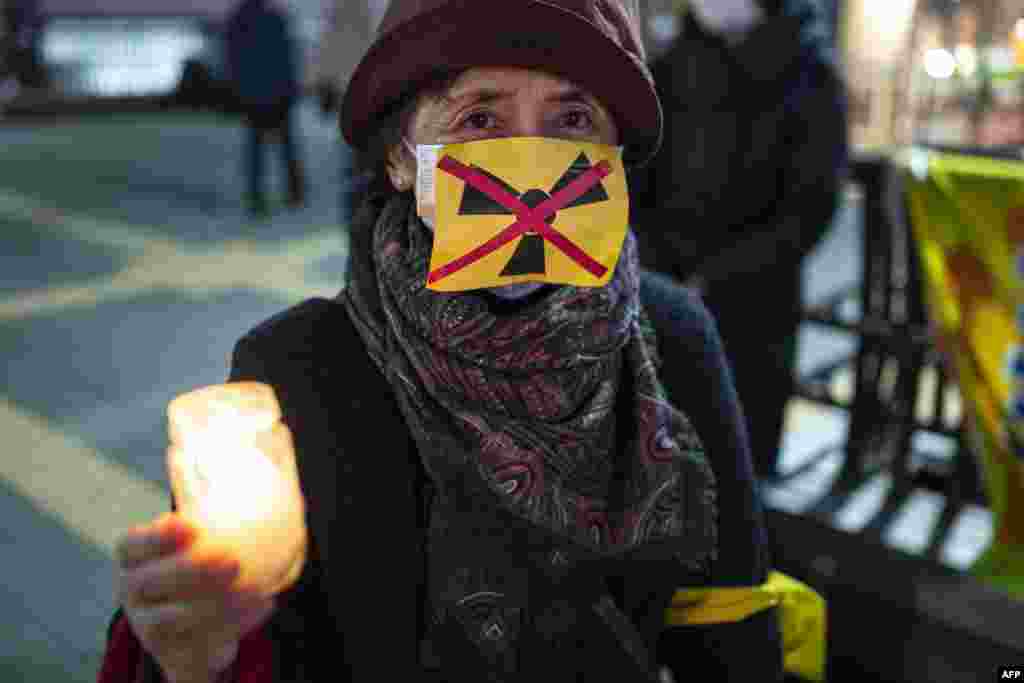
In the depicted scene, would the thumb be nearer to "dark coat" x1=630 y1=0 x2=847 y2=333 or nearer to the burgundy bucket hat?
the burgundy bucket hat

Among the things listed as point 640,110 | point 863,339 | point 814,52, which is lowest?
point 863,339

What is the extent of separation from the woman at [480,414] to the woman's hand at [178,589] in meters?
0.41

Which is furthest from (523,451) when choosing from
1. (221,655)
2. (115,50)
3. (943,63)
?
(115,50)

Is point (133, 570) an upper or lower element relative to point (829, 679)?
upper

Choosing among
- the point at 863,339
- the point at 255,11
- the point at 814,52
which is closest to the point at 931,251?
the point at 863,339

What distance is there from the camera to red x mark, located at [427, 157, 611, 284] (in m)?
1.15

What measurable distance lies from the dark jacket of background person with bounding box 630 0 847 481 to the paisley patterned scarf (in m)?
1.47

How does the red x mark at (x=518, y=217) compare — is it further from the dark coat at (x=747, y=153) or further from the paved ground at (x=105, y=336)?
the dark coat at (x=747, y=153)

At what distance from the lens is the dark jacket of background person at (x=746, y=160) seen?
2732mm

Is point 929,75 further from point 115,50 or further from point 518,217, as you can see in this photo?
point 115,50

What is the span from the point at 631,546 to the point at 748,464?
0.30 metres

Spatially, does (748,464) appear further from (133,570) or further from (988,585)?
(988,585)

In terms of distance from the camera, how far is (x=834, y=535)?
A: 2879mm

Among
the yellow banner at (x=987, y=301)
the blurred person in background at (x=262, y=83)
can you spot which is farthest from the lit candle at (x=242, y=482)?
the blurred person in background at (x=262, y=83)
